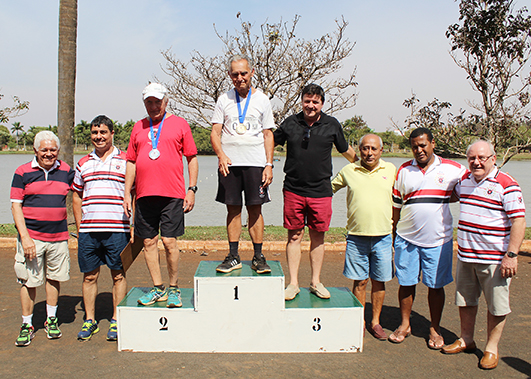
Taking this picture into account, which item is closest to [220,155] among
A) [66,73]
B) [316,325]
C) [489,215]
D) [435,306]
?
[316,325]

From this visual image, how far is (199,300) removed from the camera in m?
4.14

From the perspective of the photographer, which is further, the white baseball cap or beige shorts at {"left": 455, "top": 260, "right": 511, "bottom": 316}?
the white baseball cap

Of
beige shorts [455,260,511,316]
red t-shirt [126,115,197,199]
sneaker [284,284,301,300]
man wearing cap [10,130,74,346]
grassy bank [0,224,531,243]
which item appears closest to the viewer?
beige shorts [455,260,511,316]

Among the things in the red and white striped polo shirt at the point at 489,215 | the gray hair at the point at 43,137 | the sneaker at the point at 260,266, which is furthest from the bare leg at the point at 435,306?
the gray hair at the point at 43,137

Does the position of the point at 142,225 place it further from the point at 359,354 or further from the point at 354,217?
the point at 359,354

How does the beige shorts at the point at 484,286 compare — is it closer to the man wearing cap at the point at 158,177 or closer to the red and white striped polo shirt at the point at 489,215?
the red and white striped polo shirt at the point at 489,215

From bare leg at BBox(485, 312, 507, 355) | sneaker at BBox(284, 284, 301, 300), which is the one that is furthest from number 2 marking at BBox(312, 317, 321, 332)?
bare leg at BBox(485, 312, 507, 355)

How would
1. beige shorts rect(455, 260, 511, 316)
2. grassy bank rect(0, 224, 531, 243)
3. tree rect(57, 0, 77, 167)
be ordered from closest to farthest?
beige shorts rect(455, 260, 511, 316) → grassy bank rect(0, 224, 531, 243) → tree rect(57, 0, 77, 167)

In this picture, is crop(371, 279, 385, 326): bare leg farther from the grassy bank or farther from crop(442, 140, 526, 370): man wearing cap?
the grassy bank

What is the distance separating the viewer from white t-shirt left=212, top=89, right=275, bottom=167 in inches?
170

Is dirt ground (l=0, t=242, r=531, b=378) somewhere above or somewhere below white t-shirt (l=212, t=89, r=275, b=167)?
below

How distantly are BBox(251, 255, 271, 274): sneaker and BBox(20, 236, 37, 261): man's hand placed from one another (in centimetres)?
211

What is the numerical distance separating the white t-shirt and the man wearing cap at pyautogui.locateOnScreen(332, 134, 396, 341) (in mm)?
950

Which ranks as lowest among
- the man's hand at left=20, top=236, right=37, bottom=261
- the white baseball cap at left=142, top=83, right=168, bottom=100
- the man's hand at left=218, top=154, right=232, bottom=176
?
the man's hand at left=20, top=236, right=37, bottom=261
